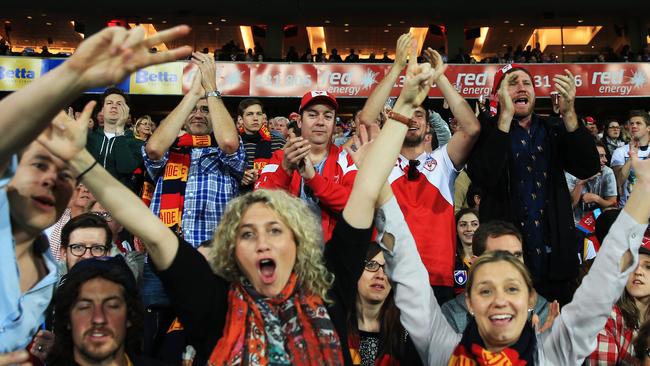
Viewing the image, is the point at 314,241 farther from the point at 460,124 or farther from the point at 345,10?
the point at 345,10

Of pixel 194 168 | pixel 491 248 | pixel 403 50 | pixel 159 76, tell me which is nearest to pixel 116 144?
pixel 194 168

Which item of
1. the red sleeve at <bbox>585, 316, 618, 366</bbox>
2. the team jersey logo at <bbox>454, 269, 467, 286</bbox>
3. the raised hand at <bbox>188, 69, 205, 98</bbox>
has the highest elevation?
the raised hand at <bbox>188, 69, 205, 98</bbox>

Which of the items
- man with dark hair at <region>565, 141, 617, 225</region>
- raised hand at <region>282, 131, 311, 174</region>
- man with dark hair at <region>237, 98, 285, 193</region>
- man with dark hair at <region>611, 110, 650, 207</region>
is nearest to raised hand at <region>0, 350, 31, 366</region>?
raised hand at <region>282, 131, 311, 174</region>

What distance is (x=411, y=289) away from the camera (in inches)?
97.0

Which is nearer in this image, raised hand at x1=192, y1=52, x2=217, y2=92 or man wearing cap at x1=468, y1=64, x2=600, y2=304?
man wearing cap at x1=468, y1=64, x2=600, y2=304

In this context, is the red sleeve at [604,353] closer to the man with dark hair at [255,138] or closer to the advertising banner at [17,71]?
the man with dark hair at [255,138]

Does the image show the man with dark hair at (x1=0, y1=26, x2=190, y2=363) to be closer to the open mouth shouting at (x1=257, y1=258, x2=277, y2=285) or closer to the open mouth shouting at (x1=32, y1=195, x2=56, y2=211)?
the open mouth shouting at (x1=32, y1=195, x2=56, y2=211)

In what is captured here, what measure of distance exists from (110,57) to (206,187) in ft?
8.66

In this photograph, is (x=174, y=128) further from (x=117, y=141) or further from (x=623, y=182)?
(x=623, y=182)

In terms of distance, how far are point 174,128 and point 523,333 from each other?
2302 millimetres

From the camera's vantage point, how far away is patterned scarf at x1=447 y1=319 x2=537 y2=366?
2.37 metres

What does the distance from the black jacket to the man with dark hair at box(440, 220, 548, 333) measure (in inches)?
11.1

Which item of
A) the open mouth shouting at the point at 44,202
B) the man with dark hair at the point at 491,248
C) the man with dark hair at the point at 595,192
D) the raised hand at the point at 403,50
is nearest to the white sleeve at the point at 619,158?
the man with dark hair at the point at 595,192

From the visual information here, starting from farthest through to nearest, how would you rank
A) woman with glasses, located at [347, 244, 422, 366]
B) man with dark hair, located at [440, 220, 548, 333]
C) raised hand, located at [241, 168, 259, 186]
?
1. raised hand, located at [241, 168, 259, 186]
2. man with dark hair, located at [440, 220, 548, 333]
3. woman with glasses, located at [347, 244, 422, 366]
